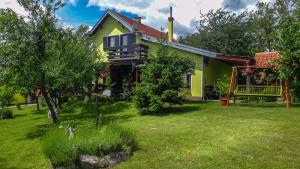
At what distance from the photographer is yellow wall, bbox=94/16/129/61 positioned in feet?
83.4

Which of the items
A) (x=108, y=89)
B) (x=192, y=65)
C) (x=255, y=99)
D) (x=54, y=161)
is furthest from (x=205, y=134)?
(x=108, y=89)

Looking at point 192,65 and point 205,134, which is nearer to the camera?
point 205,134

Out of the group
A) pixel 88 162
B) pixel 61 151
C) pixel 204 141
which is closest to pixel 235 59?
Result: pixel 204 141

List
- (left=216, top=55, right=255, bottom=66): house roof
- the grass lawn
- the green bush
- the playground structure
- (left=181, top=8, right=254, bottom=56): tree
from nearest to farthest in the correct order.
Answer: the grass lawn < the playground structure < the green bush < (left=216, top=55, right=255, bottom=66): house roof < (left=181, top=8, right=254, bottom=56): tree

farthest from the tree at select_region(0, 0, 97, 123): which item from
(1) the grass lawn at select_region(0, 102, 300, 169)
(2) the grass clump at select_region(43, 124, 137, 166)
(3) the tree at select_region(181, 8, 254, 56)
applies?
(3) the tree at select_region(181, 8, 254, 56)

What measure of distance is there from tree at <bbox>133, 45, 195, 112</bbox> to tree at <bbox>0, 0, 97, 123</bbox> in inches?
124

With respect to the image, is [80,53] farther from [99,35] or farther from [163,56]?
[99,35]

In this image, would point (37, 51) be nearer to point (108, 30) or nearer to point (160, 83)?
point (160, 83)

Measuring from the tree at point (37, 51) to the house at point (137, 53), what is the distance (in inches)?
210

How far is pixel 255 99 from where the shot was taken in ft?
60.1

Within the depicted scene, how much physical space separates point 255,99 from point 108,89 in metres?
11.6

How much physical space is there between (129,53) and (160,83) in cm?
799

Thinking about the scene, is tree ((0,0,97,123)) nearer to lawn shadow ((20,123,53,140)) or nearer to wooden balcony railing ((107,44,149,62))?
lawn shadow ((20,123,53,140))

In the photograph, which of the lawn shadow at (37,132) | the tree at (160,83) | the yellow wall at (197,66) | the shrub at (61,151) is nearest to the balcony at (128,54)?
the yellow wall at (197,66)
